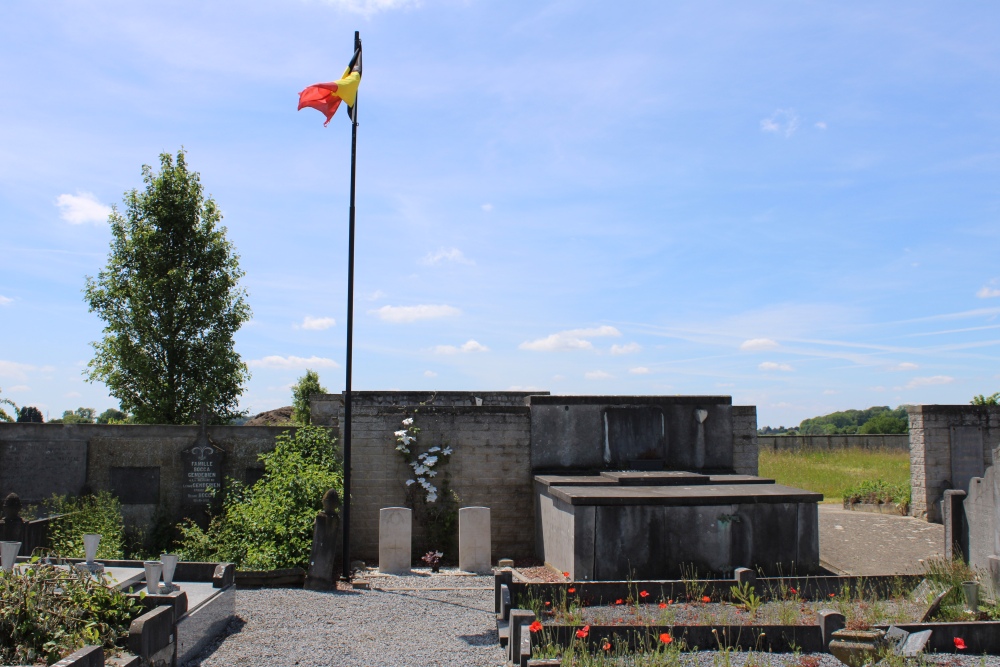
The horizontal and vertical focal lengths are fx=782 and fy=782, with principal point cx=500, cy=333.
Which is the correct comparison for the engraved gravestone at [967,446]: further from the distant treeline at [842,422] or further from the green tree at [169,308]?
the distant treeline at [842,422]

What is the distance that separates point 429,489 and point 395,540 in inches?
57.9

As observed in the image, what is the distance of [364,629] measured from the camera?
321 inches

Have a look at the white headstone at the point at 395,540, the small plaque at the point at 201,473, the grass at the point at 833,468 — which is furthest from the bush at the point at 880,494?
the small plaque at the point at 201,473

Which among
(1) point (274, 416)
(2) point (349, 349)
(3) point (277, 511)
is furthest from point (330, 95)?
Answer: (1) point (274, 416)

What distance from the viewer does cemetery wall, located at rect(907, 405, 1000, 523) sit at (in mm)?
16031

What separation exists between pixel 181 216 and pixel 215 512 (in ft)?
41.5

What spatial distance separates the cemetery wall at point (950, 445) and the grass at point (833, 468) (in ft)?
13.5

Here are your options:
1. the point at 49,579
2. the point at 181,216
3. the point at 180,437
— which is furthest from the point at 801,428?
the point at 49,579

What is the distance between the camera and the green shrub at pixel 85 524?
10.9m

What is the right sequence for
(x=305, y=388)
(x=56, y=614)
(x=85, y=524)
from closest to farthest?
(x=56, y=614) → (x=85, y=524) → (x=305, y=388)

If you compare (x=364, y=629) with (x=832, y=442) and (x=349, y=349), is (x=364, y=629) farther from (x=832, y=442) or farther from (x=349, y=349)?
(x=832, y=442)

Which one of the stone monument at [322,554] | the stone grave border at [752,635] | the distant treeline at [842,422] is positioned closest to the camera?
the stone grave border at [752,635]

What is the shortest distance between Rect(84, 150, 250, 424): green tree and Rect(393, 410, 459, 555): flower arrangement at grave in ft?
36.3

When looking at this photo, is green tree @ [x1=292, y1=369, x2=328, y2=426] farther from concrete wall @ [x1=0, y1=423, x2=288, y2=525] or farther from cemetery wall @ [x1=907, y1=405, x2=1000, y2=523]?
cemetery wall @ [x1=907, y1=405, x2=1000, y2=523]
